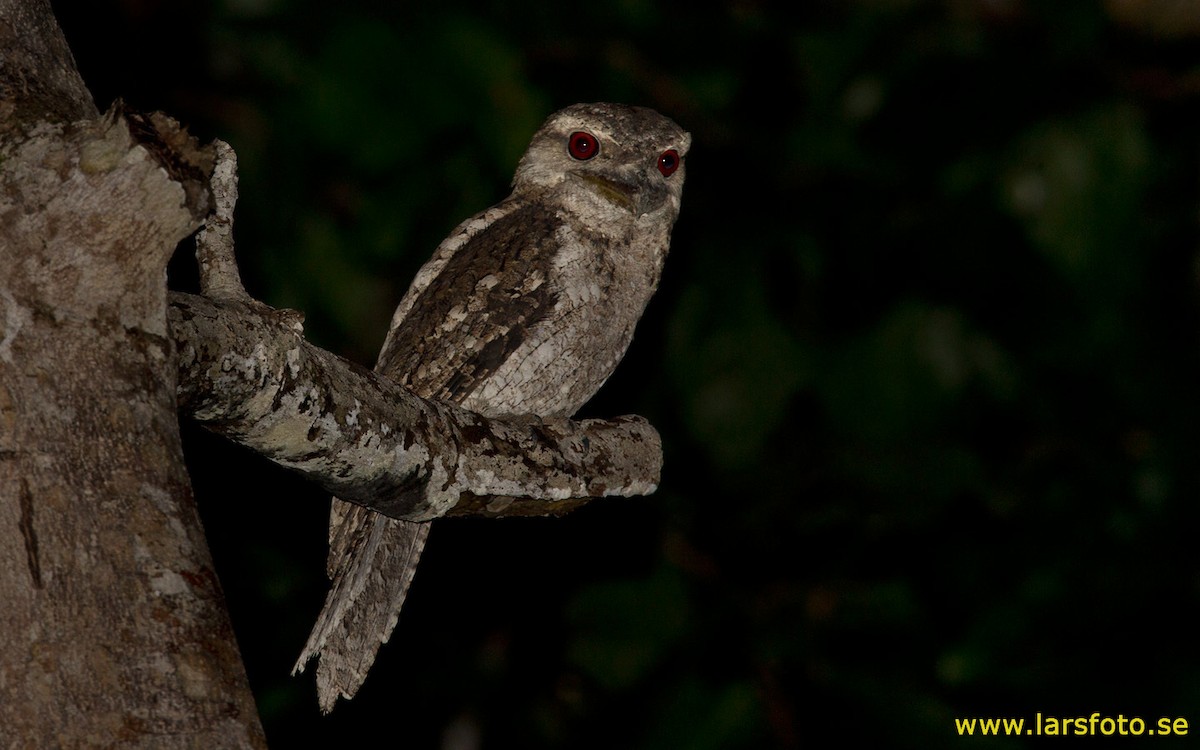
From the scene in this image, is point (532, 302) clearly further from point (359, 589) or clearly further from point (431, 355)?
point (359, 589)

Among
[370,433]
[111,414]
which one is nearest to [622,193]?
[370,433]

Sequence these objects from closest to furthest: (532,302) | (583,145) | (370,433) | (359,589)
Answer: (370,433) < (359,589) < (532,302) < (583,145)

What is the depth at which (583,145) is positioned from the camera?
2.87 meters

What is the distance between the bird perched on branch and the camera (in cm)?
262

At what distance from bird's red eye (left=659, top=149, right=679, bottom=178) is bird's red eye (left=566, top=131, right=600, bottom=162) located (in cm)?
17

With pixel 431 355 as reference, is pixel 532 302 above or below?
above

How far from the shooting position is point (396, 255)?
3854 millimetres

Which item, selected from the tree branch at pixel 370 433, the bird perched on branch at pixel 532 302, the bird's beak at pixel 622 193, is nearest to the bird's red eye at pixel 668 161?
the bird perched on branch at pixel 532 302

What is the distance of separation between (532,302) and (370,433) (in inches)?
45.2

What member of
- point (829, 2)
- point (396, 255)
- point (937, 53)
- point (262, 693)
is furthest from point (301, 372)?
point (829, 2)

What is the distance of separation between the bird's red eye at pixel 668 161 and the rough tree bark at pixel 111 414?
1.60 metres

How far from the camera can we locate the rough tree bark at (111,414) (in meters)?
1.02

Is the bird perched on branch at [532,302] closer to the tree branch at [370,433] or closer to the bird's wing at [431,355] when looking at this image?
the bird's wing at [431,355]

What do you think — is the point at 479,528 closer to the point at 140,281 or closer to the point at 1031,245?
the point at 1031,245
